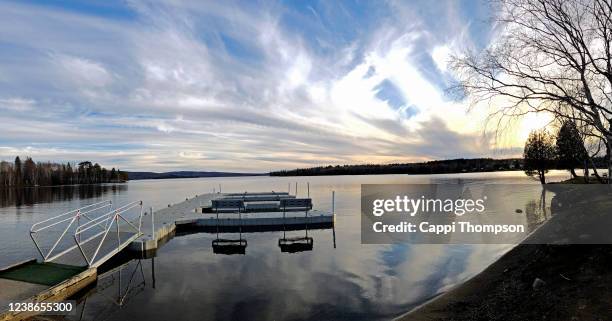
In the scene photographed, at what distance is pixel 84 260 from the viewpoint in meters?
12.1

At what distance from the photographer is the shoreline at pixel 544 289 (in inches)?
242

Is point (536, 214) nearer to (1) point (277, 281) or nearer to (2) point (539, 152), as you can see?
(1) point (277, 281)

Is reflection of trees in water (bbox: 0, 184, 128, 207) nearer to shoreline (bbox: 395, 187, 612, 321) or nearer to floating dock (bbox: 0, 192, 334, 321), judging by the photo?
floating dock (bbox: 0, 192, 334, 321)

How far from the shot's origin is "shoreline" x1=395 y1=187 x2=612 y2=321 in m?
6.14

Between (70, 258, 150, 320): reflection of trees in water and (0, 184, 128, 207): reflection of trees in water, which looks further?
(0, 184, 128, 207): reflection of trees in water

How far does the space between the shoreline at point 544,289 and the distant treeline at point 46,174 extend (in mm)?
140903

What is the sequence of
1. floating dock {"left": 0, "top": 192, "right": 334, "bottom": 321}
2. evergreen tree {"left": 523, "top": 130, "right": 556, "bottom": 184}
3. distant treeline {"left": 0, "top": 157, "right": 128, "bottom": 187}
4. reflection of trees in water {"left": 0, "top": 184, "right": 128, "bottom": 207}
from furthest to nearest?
distant treeline {"left": 0, "top": 157, "right": 128, "bottom": 187} < reflection of trees in water {"left": 0, "top": 184, "right": 128, "bottom": 207} < evergreen tree {"left": 523, "top": 130, "right": 556, "bottom": 184} < floating dock {"left": 0, "top": 192, "right": 334, "bottom": 321}

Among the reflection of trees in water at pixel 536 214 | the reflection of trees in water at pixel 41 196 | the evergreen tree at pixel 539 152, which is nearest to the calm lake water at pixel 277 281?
the reflection of trees in water at pixel 536 214

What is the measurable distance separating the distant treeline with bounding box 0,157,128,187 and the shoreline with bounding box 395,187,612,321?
14090 centimetres

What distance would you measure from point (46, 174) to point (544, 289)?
155 meters

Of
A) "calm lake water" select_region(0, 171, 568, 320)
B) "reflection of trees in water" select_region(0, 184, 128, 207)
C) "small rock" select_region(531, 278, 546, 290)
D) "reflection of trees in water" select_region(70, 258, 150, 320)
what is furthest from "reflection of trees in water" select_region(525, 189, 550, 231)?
"reflection of trees in water" select_region(0, 184, 128, 207)

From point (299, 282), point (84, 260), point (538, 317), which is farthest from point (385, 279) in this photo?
point (84, 260)

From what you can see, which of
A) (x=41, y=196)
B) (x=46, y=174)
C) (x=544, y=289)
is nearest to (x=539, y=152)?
(x=544, y=289)

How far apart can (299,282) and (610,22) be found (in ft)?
33.6
